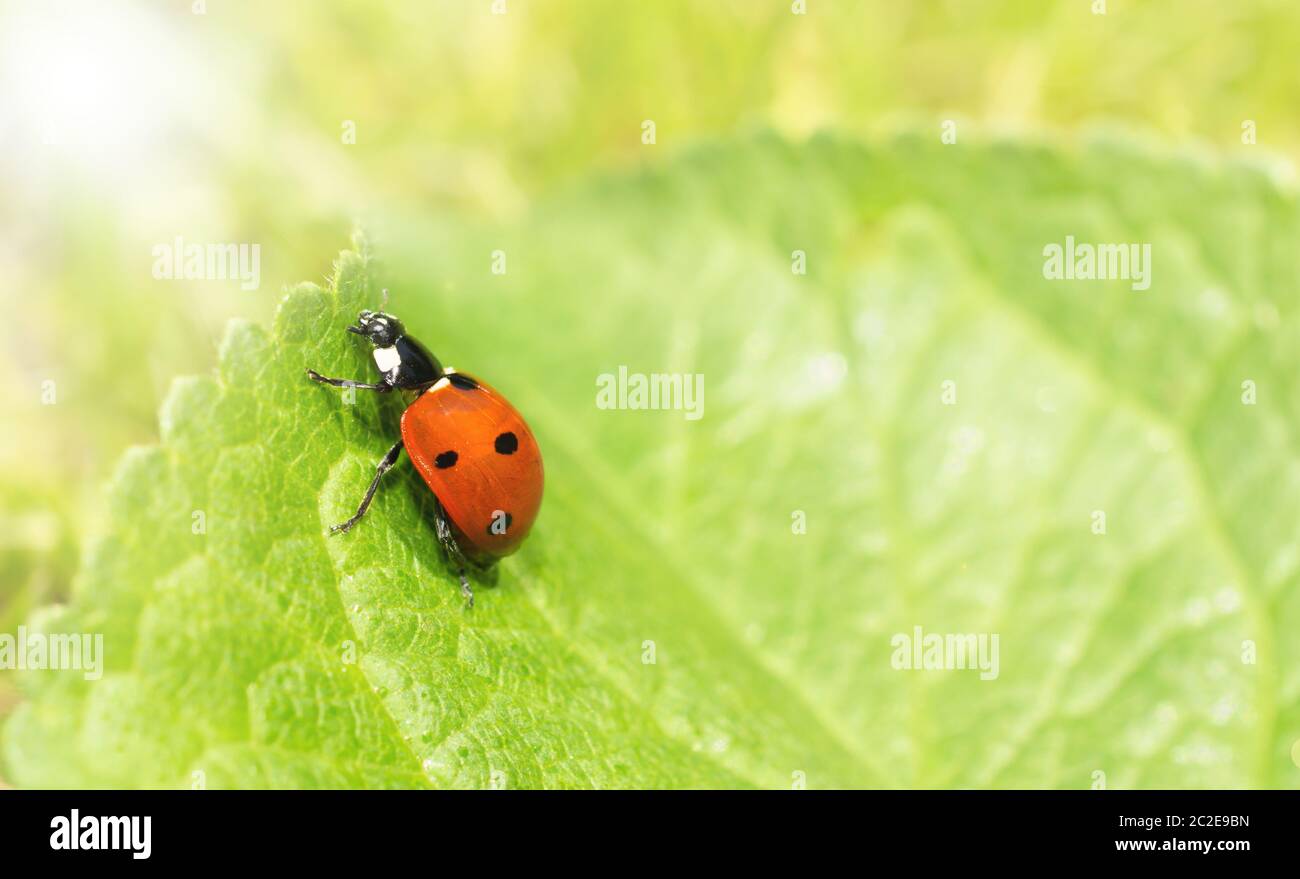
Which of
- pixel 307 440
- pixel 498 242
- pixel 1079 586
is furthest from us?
pixel 498 242

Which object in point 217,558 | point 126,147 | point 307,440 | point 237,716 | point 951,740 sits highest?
point 126,147

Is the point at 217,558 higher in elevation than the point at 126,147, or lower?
lower

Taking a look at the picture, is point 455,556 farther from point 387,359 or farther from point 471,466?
point 387,359

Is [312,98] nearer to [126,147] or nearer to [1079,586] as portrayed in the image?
[126,147]

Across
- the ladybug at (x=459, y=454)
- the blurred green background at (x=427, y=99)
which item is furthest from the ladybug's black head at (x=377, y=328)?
the blurred green background at (x=427, y=99)

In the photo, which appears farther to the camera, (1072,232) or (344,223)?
(344,223)

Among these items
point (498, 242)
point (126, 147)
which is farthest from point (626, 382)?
point (126, 147)

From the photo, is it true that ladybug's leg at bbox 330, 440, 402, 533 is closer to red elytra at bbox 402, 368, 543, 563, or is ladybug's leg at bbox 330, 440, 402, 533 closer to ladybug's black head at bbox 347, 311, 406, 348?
red elytra at bbox 402, 368, 543, 563
